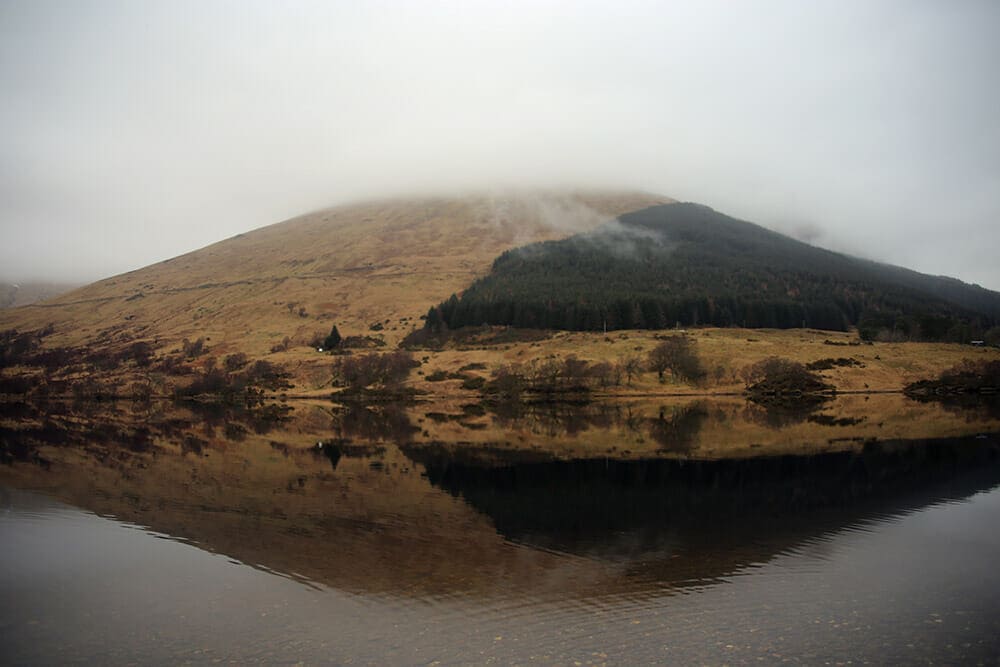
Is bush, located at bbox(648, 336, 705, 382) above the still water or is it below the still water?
above

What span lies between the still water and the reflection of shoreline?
0.16 m

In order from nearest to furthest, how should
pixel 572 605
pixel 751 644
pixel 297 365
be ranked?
1. pixel 751 644
2. pixel 572 605
3. pixel 297 365

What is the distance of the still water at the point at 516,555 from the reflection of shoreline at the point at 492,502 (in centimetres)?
16

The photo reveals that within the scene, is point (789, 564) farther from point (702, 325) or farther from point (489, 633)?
point (702, 325)

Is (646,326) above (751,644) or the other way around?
above

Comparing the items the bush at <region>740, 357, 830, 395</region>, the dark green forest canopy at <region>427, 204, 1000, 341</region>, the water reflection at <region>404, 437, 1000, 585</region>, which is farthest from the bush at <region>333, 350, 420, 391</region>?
the water reflection at <region>404, 437, 1000, 585</region>

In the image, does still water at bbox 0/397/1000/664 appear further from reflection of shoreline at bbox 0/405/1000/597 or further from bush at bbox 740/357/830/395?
bush at bbox 740/357/830/395

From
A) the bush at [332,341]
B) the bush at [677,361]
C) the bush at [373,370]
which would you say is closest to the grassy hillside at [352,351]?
the bush at [677,361]

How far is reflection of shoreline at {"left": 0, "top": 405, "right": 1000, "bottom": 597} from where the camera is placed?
65.3 ft

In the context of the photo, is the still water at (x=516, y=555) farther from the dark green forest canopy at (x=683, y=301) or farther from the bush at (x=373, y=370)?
the dark green forest canopy at (x=683, y=301)

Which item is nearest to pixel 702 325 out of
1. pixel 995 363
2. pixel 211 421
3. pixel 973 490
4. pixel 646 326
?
pixel 646 326

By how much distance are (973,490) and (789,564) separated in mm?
17183

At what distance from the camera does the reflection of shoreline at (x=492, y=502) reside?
65.3 ft

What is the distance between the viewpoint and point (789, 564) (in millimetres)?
19469
